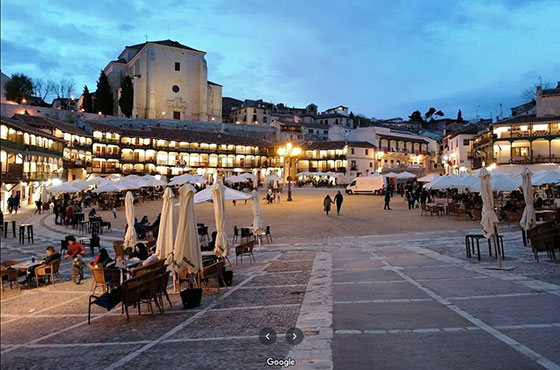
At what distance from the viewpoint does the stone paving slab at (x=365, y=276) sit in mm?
8844

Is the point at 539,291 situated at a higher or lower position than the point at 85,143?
lower

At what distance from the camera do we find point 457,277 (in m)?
8.77

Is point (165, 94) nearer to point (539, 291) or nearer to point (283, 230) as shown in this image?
point (283, 230)

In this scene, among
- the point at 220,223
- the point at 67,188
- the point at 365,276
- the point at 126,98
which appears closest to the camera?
the point at 365,276

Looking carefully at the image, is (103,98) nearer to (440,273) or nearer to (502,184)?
(502,184)

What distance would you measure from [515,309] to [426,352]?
8.20ft

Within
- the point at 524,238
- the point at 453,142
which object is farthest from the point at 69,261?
the point at 453,142

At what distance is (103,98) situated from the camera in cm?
8056

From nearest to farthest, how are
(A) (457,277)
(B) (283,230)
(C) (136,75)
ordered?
(A) (457,277) < (B) (283,230) < (C) (136,75)

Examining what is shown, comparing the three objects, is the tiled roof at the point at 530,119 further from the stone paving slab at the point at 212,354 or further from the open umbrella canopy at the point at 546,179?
the stone paving slab at the point at 212,354

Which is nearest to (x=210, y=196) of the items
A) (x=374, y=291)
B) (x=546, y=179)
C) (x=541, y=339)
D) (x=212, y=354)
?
(x=374, y=291)

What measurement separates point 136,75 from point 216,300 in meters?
81.0

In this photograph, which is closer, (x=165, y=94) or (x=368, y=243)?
(x=368, y=243)

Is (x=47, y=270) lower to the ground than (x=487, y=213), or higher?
lower
